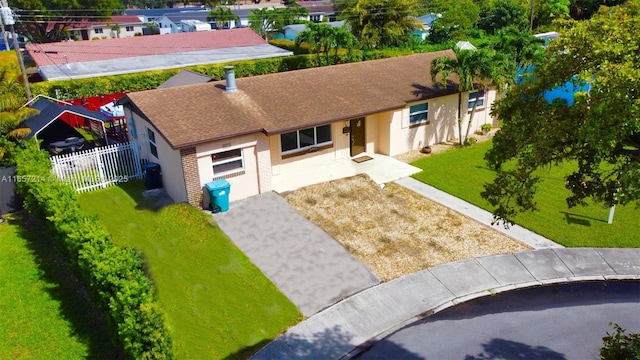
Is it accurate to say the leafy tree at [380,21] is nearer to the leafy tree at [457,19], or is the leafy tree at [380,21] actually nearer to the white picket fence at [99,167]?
the leafy tree at [457,19]

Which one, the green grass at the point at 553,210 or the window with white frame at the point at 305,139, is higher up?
the window with white frame at the point at 305,139

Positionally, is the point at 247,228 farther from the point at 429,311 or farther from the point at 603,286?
the point at 603,286

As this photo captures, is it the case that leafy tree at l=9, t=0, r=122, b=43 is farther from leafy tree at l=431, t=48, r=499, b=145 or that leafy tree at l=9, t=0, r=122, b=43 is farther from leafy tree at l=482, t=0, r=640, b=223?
leafy tree at l=482, t=0, r=640, b=223

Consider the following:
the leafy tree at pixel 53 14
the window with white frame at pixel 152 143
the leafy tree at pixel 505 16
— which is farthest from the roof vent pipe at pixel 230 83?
the leafy tree at pixel 53 14

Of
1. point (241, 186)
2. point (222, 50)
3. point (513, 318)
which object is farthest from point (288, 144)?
point (222, 50)

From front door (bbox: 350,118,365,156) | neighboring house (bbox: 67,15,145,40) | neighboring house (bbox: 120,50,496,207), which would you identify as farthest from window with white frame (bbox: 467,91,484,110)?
neighboring house (bbox: 67,15,145,40)

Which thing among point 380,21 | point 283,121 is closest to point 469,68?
point 283,121
